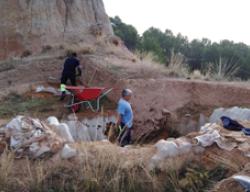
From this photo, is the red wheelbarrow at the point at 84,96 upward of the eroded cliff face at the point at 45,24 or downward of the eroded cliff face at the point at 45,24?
downward

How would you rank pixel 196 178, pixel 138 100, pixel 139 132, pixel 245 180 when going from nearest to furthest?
pixel 245 180 < pixel 196 178 < pixel 139 132 < pixel 138 100

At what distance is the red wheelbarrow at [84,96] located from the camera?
17250 mm

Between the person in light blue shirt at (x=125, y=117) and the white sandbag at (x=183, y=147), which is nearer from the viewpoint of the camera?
the white sandbag at (x=183, y=147)

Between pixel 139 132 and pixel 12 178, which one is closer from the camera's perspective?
pixel 12 178

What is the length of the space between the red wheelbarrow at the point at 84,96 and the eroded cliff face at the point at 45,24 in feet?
25.1

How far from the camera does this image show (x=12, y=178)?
350 inches

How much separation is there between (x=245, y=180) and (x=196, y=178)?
0.96 metres

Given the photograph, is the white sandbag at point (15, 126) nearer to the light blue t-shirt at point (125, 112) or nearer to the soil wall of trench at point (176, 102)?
the light blue t-shirt at point (125, 112)

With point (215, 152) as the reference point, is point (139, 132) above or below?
below

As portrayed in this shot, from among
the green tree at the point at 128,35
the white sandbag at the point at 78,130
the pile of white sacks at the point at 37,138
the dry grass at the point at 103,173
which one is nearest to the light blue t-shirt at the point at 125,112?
the pile of white sacks at the point at 37,138

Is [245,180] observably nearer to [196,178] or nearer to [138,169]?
[196,178]

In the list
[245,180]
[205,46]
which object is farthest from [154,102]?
[205,46]

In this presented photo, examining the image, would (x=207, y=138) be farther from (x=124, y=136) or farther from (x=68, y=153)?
(x=124, y=136)

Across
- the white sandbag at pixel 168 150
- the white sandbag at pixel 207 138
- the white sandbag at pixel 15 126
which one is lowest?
the white sandbag at pixel 15 126
